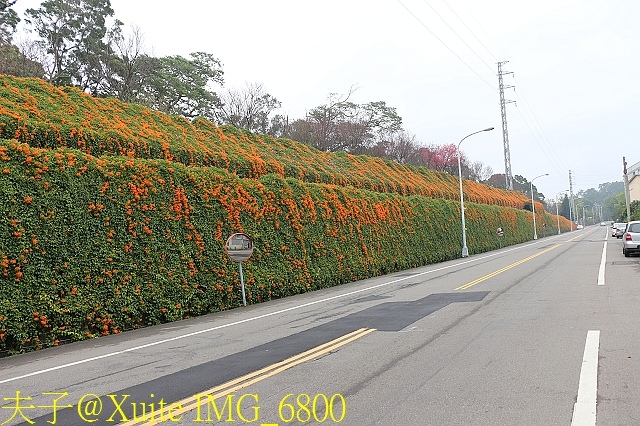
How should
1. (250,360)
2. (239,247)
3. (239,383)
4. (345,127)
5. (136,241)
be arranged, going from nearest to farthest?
(239,383)
(250,360)
(136,241)
(239,247)
(345,127)

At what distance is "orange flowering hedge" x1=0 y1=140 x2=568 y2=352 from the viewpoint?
34.5 ft

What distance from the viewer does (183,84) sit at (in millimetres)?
41031

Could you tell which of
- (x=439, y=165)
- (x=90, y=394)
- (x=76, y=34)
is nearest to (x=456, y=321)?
(x=90, y=394)

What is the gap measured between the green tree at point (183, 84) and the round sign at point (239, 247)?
23370mm

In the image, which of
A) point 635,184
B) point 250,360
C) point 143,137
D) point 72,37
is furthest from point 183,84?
point 635,184

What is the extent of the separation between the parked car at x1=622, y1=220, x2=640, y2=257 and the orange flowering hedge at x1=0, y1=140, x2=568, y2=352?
13985 mm

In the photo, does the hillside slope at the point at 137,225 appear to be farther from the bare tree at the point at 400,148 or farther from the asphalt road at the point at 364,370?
the bare tree at the point at 400,148

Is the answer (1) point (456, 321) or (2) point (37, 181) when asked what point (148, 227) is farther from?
(1) point (456, 321)

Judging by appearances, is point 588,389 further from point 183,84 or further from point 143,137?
point 183,84

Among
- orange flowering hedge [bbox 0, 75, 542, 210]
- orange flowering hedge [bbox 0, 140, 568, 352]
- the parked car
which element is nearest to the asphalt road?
orange flowering hedge [bbox 0, 140, 568, 352]

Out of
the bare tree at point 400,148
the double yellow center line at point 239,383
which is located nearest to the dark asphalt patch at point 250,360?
the double yellow center line at point 239,383

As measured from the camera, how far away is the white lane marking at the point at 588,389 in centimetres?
466

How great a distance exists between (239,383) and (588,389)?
381 centimetres

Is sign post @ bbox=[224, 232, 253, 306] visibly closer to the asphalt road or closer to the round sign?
the round sign
